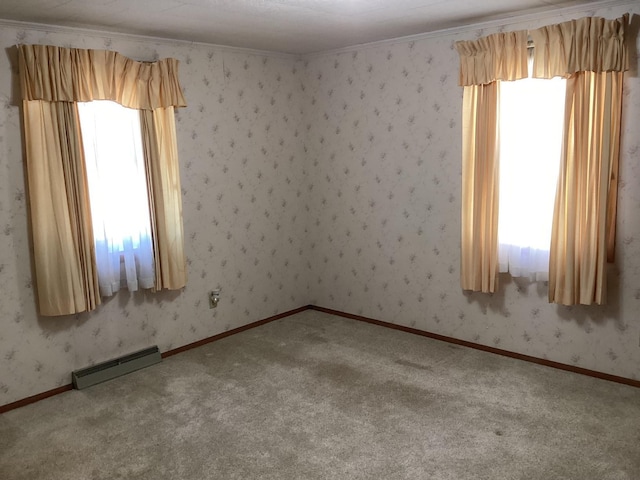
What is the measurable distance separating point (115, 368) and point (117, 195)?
46.2 inches

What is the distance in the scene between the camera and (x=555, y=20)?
338 centimetres

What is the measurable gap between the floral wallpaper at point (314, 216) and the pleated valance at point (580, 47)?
17 centimetres

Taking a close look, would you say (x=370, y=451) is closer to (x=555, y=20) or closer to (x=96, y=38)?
(x=555, y=20)

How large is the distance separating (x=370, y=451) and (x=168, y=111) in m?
2.60

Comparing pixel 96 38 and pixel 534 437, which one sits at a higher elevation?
pixel 96 38

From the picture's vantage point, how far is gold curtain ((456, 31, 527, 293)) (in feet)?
11.5

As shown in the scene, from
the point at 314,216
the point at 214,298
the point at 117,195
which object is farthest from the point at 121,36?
the point at 314,216

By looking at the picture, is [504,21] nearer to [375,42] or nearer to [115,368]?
[375,42]

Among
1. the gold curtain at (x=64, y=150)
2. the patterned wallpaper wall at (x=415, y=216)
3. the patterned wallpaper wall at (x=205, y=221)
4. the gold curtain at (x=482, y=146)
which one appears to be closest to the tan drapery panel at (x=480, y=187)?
the gold curtain at (x=482, y=146)

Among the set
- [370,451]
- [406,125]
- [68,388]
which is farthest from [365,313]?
[68,388]

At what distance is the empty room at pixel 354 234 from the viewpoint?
9.61 ft

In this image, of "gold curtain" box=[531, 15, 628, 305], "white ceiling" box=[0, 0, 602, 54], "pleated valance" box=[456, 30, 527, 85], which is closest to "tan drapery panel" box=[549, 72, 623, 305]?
"gold curtain" box=[531, 15, 628, 305]

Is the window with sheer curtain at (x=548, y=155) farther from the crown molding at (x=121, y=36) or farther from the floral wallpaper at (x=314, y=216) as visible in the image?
the crown molding at (x=121, y=36)

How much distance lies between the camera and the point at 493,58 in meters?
3.54
